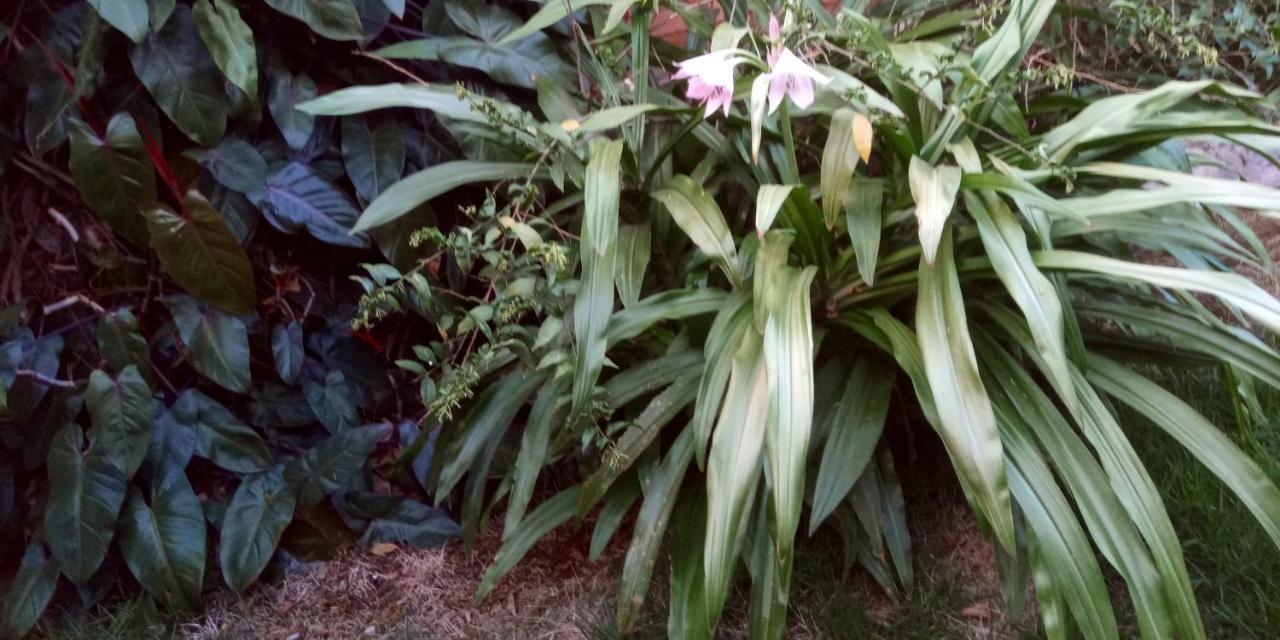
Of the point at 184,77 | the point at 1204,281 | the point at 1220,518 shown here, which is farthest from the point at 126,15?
A: the point at 1220,518

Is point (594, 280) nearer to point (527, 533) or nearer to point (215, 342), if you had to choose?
point (527, 533)

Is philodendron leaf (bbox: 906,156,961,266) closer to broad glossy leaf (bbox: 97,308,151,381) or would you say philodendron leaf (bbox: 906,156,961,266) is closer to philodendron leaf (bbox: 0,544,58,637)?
broad glossy leaf (bbox: 97,308,151,381)

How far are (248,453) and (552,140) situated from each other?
3.09 feet

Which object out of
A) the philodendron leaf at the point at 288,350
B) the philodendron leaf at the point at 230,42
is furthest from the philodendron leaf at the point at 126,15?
the philodendron leaf at the point at 288,350

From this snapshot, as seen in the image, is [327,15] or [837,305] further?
[327,15]

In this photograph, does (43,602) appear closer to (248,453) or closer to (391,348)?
(248,453)

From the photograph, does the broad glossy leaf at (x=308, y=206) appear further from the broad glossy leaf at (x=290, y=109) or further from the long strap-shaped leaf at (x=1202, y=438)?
the long strap-shaped leaf at (x=1202, y=438)

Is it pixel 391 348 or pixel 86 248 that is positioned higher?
pixel 391 348

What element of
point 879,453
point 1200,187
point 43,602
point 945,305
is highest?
point 1200,187

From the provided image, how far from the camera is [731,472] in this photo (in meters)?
1.18

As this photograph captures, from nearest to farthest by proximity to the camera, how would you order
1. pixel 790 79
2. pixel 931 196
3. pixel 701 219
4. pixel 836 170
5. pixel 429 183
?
pixel 790 79 < pixel 931 196 < pixel 836 170 < pixel 701 219 < pixel 429 183

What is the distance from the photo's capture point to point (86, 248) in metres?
1.80

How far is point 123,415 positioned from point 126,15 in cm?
73

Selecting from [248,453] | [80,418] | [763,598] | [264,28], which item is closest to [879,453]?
[763,598]
